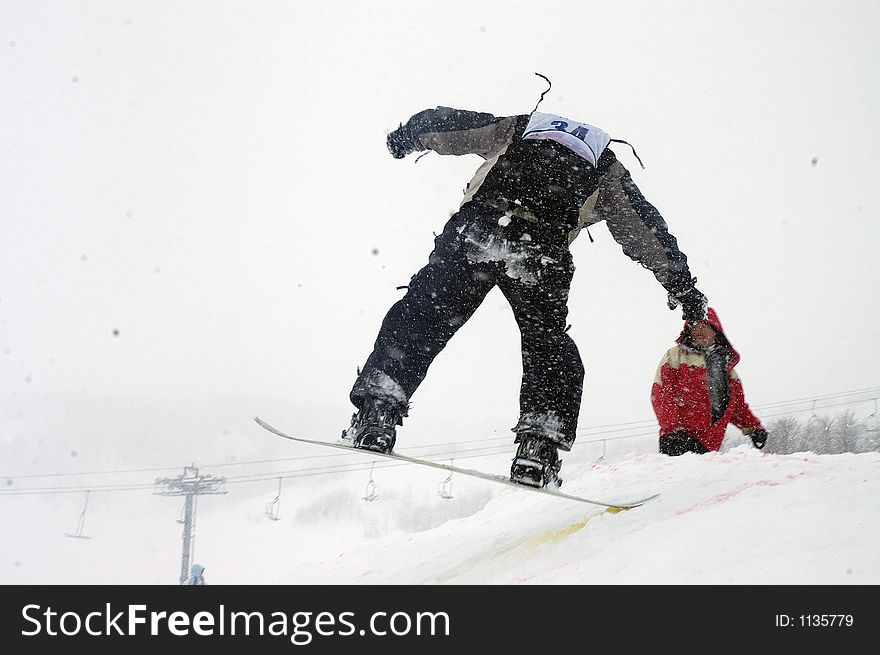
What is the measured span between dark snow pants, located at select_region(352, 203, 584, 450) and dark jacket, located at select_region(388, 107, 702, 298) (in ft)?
0.31

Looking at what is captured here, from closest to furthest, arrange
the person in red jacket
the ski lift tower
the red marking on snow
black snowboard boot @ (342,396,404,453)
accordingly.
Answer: the red marking on snow, black snowboard boot @ (342,396,404,453), the person in red jacket, the ski lift tower

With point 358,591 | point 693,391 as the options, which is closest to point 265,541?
point 693,391

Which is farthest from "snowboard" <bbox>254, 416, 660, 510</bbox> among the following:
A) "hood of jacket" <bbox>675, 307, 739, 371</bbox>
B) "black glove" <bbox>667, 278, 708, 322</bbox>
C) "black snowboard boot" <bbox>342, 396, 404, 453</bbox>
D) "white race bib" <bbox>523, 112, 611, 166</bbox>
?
"hood of jacket" <bbox>675, 307, 739, 371</bbox>

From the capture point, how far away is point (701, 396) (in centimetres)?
398

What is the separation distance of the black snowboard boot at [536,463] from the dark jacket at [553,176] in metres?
0.84

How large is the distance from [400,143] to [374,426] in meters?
1.31

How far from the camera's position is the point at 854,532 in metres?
1.75

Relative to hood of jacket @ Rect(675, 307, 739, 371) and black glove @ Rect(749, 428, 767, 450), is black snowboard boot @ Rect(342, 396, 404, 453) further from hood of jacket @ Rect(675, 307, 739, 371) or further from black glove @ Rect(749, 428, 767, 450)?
black glove @ Rect(749, 428, 767, 450)

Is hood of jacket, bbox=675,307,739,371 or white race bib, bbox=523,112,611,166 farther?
hood of jacket, bbox=675,307,739,371

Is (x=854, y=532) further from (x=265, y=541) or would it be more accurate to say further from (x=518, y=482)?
(x=265, y=541)

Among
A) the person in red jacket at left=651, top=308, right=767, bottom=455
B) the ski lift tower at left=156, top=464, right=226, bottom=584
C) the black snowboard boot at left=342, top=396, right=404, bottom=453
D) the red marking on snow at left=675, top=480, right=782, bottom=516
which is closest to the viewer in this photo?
the red marking on snow at left=675, top=480, right=782, bottom=516

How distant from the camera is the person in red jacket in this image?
156 inches

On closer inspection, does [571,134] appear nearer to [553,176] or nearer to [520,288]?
[553,176]

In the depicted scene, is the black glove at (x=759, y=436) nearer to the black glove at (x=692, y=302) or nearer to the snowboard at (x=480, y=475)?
the black glove at (x=692, y=302)
